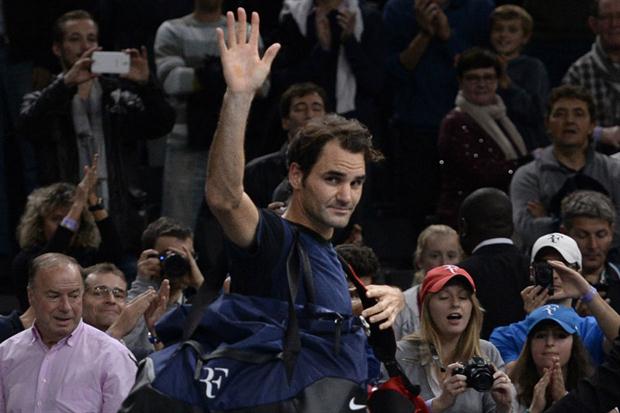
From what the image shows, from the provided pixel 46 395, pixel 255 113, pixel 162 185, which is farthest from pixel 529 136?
pixel 46 395

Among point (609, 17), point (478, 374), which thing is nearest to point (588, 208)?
point (478, 374)

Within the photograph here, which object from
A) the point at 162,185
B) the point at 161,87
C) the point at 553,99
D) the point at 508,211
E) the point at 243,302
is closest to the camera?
the point at 243,302

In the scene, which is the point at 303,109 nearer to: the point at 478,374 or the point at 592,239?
the point at 592,239

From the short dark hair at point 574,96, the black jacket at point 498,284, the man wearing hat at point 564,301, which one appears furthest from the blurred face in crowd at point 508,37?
the man wearing hat at point 564,301

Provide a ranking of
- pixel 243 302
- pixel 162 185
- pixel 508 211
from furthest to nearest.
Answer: pixel 162 185 < pixel 508 211 < pixel 243 302

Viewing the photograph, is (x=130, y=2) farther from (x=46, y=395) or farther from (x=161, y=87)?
(x=46, y=395)

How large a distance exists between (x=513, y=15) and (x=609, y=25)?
70 cm

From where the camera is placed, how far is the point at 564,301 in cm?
862

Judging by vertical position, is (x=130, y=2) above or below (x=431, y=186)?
above

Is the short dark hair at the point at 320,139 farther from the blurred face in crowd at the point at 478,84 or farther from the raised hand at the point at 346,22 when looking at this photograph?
the raised hand at the point at 346,22

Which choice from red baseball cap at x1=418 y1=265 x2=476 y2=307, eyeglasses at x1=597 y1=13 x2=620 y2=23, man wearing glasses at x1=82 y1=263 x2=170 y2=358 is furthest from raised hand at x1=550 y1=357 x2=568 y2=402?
eyeglasses at x1=597 y1=13 x2=620 y2=23

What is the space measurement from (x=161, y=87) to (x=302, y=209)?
18.5 feet

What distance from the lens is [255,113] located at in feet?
39.1

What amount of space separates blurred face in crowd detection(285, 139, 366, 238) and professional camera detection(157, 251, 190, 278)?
339 cm
